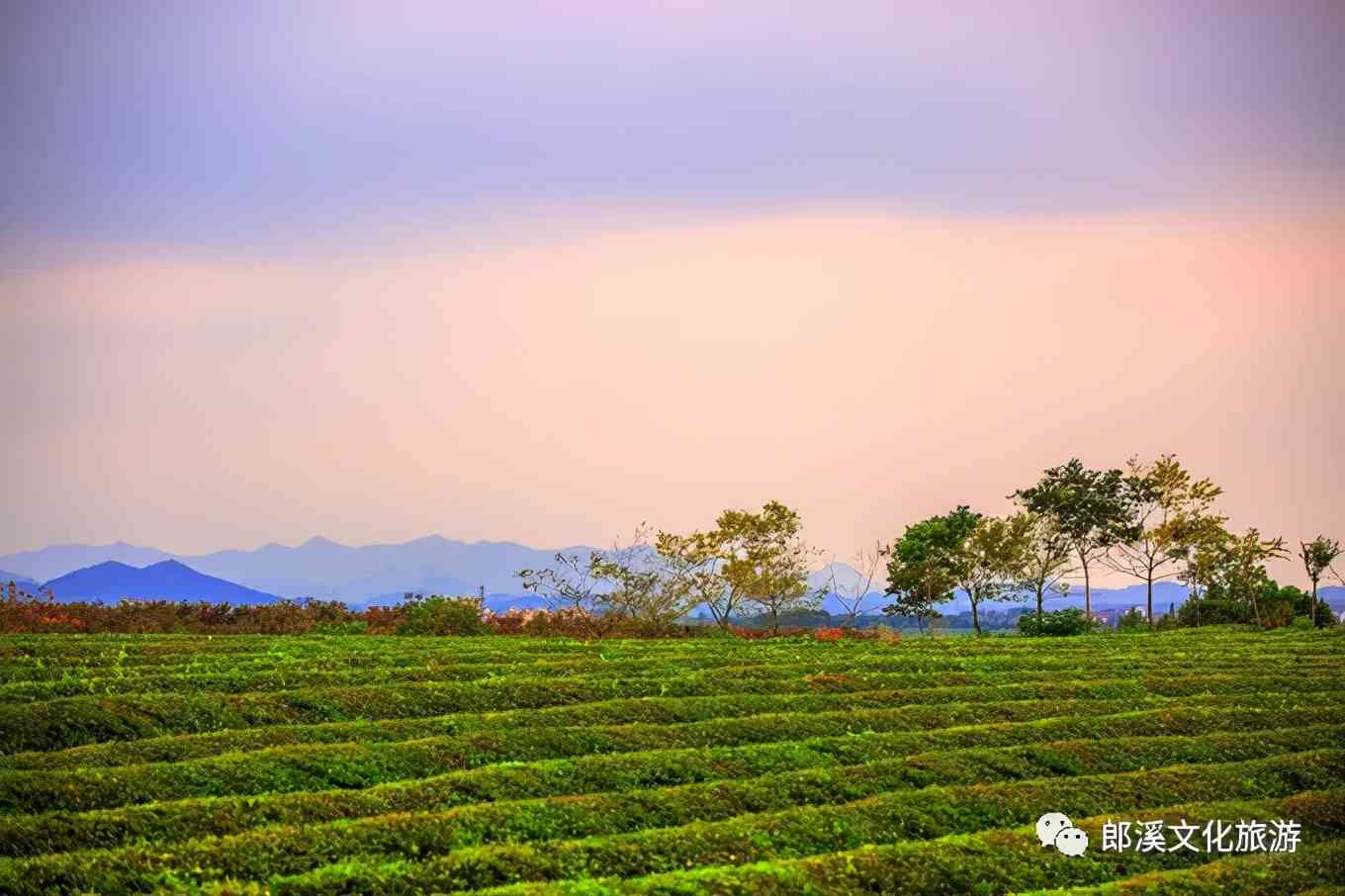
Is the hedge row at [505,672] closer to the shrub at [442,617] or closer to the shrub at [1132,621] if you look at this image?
the shrub at [442,617]

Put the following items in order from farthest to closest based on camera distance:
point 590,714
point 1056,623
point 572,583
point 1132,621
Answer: point 1132,621 < point 1056,623 < point 572,583 < point 590,714

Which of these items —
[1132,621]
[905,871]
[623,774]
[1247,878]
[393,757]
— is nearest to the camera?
[905,871]

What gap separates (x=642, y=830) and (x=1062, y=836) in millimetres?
5026

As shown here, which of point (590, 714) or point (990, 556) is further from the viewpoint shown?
point (990, 556)

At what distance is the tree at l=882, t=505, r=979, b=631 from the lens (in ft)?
211

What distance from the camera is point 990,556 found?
211 feet

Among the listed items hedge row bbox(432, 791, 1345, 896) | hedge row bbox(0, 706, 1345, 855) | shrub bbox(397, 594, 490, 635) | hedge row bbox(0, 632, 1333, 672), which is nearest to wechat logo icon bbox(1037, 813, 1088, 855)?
hedge row bbox(432, 791, 1345, 896)

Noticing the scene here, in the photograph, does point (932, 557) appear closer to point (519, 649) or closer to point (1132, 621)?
point (1132, 621)

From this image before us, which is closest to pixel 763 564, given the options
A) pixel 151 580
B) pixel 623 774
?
pixel 623 774

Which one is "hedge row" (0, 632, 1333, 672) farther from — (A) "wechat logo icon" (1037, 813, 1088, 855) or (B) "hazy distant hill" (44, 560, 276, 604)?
(B) "hazy distant hill" (44, 560, 276, 604)

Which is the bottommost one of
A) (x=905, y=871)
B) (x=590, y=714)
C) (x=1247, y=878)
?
(x=1247, y=878)

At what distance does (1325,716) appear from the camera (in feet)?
86.5

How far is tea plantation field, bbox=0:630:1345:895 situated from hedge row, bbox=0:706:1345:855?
0.15 ft

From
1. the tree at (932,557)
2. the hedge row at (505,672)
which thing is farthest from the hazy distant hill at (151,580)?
the hedge row at (505,672)
